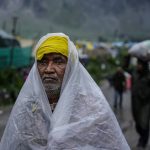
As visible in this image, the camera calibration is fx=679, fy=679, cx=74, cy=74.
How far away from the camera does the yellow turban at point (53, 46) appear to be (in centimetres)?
361

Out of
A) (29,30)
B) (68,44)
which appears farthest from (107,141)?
(29,30)

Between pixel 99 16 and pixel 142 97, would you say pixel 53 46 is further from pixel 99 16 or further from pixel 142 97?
pixel 99 16

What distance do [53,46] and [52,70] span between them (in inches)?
5.1

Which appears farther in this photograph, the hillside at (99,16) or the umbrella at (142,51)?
the hillside at (99,16)

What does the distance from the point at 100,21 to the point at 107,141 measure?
10534cm

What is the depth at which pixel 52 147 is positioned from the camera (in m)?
3.40

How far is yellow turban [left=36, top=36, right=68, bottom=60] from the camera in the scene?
→ 361 cm

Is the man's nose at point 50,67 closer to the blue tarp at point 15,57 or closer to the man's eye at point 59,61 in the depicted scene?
the man's eye at point 59,61

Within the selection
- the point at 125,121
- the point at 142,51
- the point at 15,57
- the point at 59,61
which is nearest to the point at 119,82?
the point at 125,121

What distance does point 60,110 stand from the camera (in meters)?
3.53

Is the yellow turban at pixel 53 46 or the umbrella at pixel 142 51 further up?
the yellow turban at pixel 53 46

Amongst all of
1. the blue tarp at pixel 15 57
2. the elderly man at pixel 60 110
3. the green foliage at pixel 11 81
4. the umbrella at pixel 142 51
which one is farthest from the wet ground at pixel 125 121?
the elderly man at pixel 60 110

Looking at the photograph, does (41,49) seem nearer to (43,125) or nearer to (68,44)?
(68,44)

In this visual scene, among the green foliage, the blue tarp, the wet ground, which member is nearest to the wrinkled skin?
the wet ground
